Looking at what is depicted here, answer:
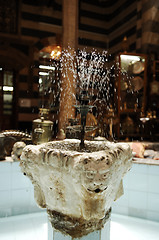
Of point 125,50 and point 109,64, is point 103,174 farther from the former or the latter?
point 125,50

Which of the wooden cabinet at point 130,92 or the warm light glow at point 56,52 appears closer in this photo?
the warm light glow at point 56,52

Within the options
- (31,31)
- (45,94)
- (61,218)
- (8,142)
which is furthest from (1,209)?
(31,31)

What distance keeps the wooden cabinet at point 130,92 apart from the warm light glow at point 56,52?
1.09 meters

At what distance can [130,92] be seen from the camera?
3.99 meters

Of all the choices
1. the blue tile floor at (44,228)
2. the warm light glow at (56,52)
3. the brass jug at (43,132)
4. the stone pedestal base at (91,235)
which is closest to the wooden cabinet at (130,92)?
the warm light glow at (56,52)

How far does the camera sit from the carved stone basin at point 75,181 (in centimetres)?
103

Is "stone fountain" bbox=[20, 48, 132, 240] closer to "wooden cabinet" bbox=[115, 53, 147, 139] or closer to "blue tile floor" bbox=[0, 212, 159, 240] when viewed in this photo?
"blue tile floor" bbox=[0, 212, 159, 240]

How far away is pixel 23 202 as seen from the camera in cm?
205

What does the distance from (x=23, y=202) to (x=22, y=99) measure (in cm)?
141

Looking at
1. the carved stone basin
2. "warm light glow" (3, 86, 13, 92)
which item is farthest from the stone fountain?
"warm light glow" (3, 86, 13, 92)

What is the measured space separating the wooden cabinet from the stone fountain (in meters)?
2.66

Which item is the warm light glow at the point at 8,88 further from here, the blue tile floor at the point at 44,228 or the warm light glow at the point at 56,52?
the blue tile floor at the point at 44,228

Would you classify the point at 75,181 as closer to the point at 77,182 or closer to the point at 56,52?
the point at 77,182

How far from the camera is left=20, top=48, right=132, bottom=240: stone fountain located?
1034 millimetres
